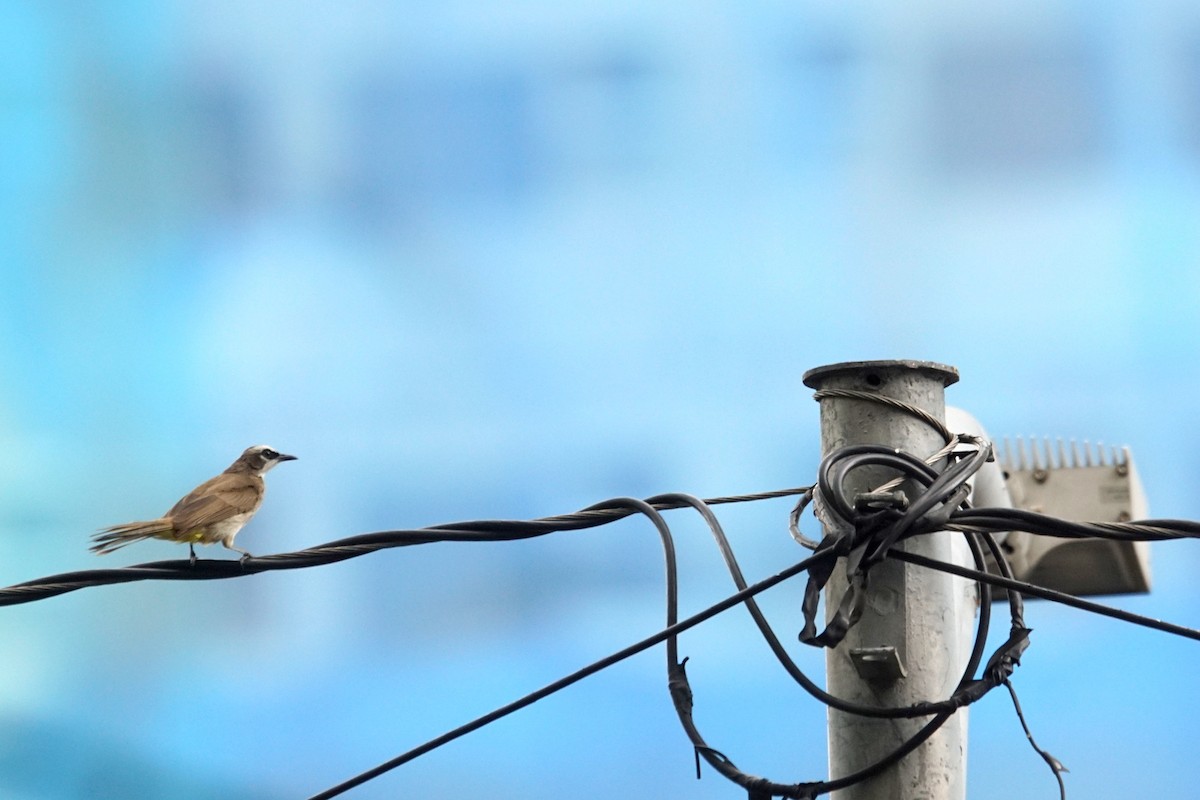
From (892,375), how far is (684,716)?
1.15 metres

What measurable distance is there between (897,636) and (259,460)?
4.30 m

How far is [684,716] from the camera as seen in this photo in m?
4.14

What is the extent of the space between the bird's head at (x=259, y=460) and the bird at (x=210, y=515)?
11mm

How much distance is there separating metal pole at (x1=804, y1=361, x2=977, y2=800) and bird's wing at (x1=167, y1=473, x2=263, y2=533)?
127 inches

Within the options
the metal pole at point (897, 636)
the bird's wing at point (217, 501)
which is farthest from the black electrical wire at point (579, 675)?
the bird's wing at point (217, 501)

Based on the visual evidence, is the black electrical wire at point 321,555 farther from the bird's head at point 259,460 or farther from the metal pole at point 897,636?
the bird's head at point 259,460

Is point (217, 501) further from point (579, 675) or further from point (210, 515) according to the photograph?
point (579, 675)

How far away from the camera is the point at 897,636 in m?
3.95

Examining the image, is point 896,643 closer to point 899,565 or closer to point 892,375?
point 899,565

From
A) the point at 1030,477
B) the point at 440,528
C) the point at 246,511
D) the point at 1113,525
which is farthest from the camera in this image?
the point at 1030,477

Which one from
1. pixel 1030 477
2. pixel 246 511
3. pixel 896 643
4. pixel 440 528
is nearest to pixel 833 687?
pixel 896 643

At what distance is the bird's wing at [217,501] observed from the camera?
622 cm

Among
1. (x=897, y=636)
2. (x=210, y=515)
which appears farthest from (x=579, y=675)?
(x=210, y=515)

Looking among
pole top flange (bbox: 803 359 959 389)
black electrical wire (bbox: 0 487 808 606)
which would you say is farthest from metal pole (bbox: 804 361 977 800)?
black electrical wire (bbox: 0 487 808 606)
